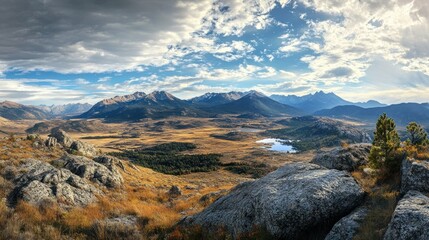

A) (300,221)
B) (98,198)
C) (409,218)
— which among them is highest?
(409,218)

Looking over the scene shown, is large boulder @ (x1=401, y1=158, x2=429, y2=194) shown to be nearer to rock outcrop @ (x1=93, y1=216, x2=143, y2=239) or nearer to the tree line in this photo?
the tree line

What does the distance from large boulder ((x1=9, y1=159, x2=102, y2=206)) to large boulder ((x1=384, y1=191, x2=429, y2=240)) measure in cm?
1824

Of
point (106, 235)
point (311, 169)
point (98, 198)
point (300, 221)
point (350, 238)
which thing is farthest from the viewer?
point (98, 198)

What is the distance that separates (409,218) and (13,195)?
68.7 feet

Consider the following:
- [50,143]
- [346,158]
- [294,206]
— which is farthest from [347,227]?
[50,143]

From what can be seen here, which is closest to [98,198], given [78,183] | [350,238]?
[78,183]

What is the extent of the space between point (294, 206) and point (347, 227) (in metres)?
2.18

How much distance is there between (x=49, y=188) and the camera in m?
20.4

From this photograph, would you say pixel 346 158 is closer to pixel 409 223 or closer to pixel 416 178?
pixel 416 178

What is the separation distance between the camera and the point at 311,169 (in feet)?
60.3

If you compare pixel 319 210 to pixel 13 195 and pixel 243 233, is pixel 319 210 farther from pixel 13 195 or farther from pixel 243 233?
pixel 13 195

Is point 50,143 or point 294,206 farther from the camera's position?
point 50,143

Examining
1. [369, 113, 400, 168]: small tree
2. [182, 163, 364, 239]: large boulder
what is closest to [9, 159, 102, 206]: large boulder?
[182, 163, 364, 239]: large boulder

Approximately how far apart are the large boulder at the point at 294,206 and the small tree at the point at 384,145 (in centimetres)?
395
